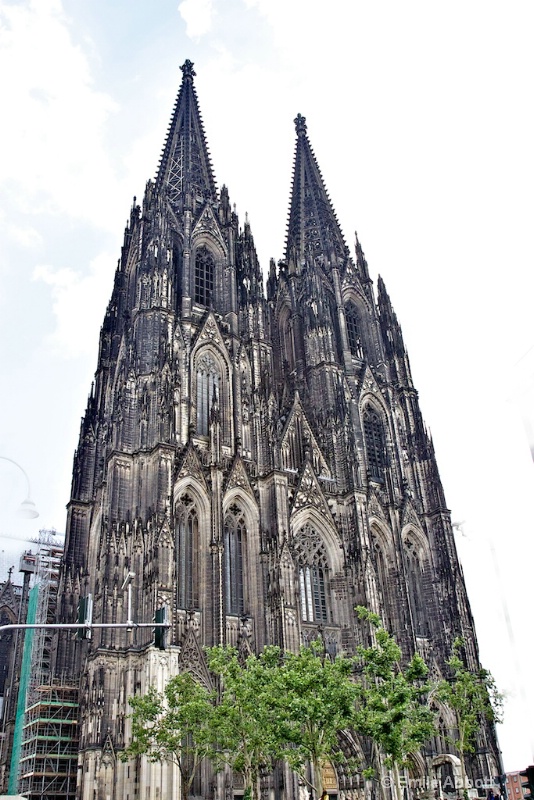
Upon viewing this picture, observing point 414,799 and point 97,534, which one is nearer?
point 414,799

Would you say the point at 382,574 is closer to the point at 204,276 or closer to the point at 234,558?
the point at 234,558

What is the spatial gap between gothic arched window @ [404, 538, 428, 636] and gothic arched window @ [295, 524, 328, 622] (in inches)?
258

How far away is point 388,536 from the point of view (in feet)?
151

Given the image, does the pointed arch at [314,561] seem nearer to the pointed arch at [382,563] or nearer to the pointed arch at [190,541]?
the pointed arch at [382,563]

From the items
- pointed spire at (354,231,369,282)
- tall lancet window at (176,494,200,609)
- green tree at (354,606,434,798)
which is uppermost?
pointed spire at (354,231,369,282)

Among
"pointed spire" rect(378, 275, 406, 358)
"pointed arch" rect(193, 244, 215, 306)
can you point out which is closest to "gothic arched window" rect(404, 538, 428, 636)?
"pointed spire" rect(378, 275, 406, 358)

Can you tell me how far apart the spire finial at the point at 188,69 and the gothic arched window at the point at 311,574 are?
41.2 metres

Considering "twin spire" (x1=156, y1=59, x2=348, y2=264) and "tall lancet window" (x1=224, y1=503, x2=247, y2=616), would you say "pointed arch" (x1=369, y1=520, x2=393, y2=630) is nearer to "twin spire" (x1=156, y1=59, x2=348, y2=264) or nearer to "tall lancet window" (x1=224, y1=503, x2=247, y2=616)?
"tall lancet window" (x1=224, y1=503, x2=247, y2=616)

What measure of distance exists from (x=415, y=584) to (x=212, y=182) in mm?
32410

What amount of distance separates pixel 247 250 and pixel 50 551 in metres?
28.8

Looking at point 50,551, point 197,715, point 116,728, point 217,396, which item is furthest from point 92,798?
point 50,551

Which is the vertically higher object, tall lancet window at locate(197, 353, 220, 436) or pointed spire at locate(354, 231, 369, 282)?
pointed spire at locate(354, 231, 369, 282)

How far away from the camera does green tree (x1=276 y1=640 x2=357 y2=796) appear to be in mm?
25750

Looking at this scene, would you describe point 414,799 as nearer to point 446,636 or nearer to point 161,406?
point 446,636
